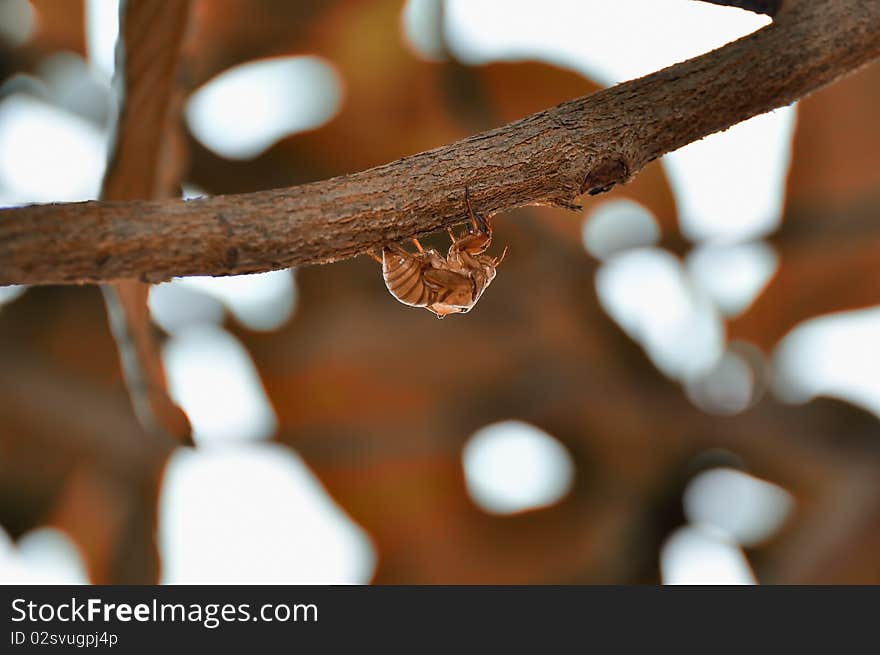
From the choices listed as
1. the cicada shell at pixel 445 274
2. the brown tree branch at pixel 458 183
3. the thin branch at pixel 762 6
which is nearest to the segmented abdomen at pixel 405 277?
the cicada shell at pixel 445 274

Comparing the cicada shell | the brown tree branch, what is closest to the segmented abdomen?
the cicada shell

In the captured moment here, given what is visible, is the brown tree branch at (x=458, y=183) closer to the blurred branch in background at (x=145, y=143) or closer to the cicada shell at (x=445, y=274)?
the cicada shell at (x=445, y=274)

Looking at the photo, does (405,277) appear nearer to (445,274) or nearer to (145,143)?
(445,274)

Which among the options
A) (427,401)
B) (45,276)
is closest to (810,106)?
(427,401)

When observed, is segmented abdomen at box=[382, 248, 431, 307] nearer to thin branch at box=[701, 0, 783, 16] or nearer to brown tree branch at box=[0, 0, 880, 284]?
brown tree branch at box=[0, 0, 880, 284]

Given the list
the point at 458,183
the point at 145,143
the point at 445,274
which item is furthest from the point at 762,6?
the point at 145,143

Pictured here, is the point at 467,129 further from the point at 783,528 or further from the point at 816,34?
the point at 816,34

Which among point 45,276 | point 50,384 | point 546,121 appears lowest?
point 45,276
